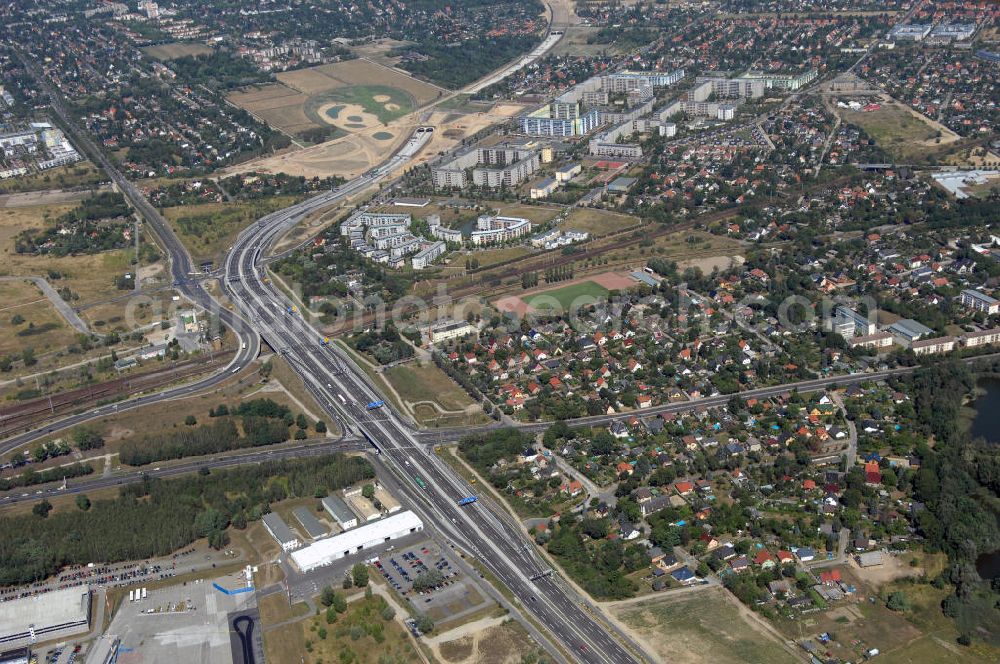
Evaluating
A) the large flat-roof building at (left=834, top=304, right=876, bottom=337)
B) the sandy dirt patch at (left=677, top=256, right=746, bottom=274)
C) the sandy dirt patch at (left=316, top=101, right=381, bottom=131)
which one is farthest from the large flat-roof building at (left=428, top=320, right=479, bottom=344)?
the sandy dirt patch at (left=316, top=101, right=381, bottom=131)

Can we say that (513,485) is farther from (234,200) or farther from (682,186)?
(234,200)

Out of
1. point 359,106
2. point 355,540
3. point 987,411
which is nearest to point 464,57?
point 359,106

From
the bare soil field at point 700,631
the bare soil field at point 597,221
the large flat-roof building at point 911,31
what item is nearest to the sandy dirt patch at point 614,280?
the bare soil field at point 597,221

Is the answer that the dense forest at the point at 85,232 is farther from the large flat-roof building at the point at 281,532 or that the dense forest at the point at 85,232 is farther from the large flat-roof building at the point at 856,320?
the large flat-roof building at the point at 856,320

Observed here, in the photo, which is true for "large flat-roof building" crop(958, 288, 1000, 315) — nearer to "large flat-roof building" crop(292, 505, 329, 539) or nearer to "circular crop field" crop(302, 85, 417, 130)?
"large flat-roof building" crop(292, 505, 329, 539)

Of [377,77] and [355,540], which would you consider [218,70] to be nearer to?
[377,77]

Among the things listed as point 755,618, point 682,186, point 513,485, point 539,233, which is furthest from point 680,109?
point 755,618
